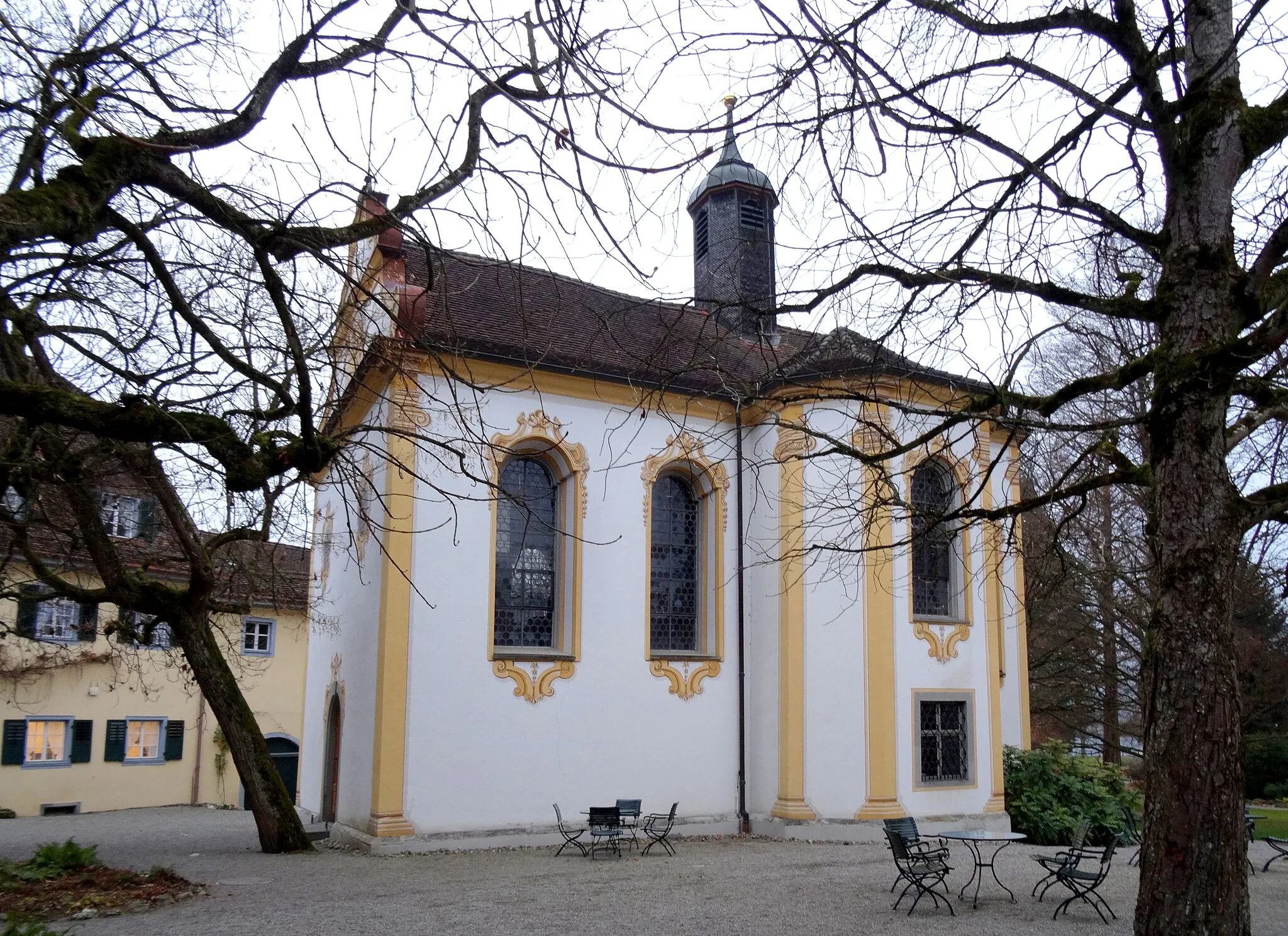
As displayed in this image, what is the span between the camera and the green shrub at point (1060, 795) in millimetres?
16375

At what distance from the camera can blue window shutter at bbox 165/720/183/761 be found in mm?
28281

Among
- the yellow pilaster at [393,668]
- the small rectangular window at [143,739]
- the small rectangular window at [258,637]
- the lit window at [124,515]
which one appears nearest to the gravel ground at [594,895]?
the yellow pilaster at [393,668]

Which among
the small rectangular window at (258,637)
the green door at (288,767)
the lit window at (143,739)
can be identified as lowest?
the green door at (288,767)

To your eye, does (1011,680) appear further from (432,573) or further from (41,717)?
(41,717)

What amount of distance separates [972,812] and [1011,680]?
3.12m

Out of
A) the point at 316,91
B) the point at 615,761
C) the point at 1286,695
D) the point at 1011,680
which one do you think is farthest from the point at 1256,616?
the point at 316,91

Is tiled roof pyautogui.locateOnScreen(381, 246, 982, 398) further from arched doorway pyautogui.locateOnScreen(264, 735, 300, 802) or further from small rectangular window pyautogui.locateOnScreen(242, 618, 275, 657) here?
small rectangular window pyautogui.locateOnScreen(242, 618, 275, 657)

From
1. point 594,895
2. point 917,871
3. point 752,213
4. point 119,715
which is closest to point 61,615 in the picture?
point 119,715

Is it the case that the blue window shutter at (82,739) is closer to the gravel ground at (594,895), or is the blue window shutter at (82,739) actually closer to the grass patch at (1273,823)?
the gravel ground at (594,895)

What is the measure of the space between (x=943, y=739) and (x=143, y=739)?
21.6 meters

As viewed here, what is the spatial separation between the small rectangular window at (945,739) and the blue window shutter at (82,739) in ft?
70.0

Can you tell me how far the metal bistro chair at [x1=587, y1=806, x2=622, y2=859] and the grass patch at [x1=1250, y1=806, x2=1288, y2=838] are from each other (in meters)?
11.2

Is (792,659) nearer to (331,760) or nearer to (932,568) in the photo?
(932,568)

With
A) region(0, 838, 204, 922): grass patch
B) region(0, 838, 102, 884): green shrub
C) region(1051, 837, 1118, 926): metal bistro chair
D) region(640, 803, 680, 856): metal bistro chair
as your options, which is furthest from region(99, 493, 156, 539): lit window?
region(1051, 837, 1118, 926): metal bistro chair
